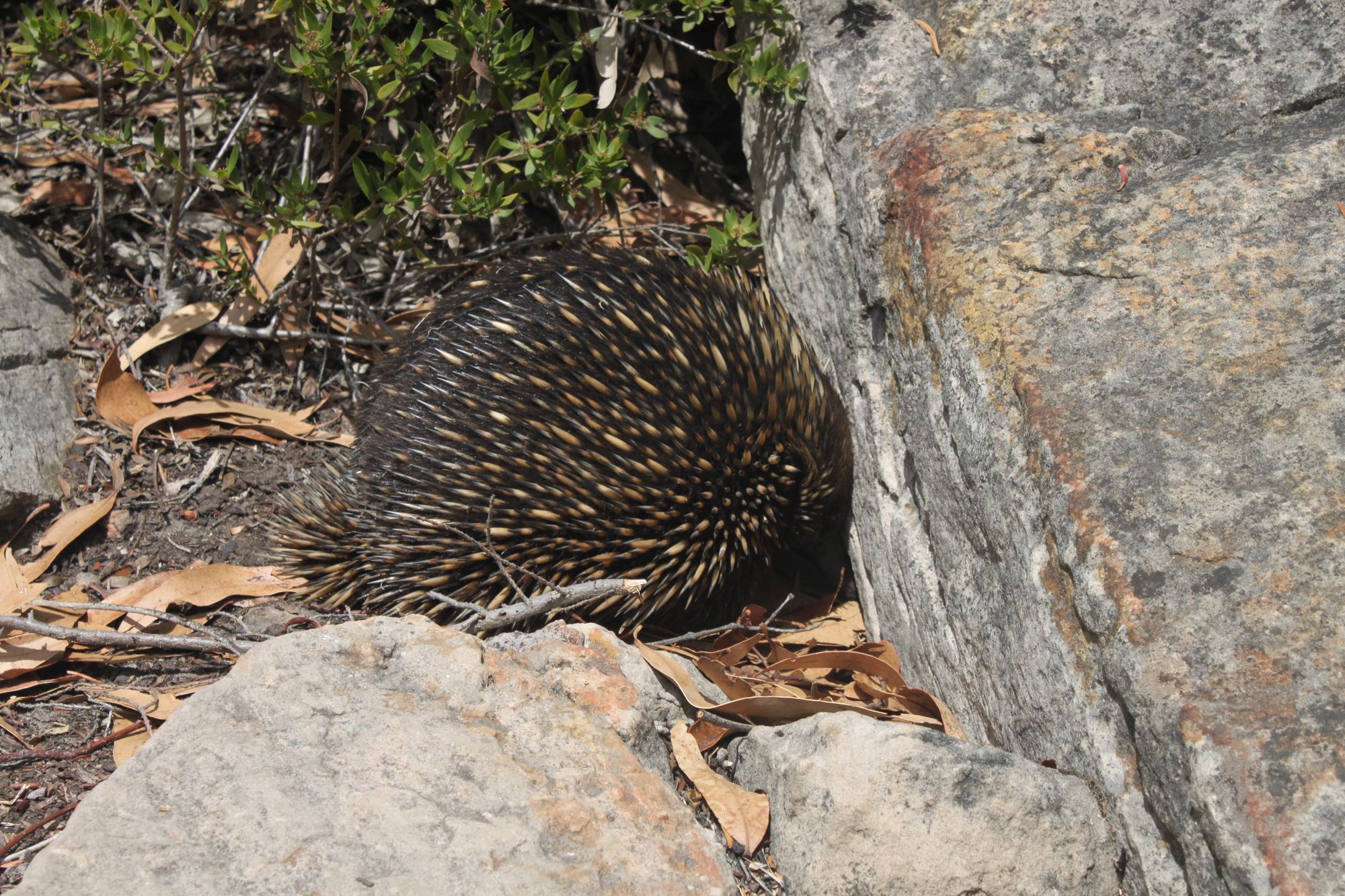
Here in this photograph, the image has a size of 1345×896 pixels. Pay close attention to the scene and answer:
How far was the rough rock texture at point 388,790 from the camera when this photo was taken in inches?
70.6

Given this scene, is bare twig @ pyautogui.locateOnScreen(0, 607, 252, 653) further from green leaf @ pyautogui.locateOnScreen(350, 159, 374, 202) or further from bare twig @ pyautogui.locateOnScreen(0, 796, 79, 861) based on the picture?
green leaf @ pyautogui.locateOnScreen(350, 159, 374, 202)

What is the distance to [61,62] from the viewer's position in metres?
3.44

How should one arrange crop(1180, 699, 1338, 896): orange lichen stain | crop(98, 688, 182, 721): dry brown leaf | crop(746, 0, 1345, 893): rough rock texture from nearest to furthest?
crop(1180, 699, 1338, 896): orange lichen stain, crop(746, 0, 1345, 893): rough rock texture, crop(98, 688, 182, 721): dry brown leaf

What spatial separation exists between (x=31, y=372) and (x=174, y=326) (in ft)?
1.55

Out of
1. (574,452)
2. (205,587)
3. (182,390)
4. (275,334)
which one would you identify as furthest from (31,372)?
(574,452)

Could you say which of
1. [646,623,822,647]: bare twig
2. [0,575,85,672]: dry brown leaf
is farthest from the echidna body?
[0,575,85,672]: dry brown leaf

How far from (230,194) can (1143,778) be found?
11.7 ft

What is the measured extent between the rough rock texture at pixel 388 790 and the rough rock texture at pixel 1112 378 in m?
0.77

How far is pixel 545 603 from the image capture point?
2.67m

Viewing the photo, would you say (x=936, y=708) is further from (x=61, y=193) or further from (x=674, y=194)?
(x=61, y=193)

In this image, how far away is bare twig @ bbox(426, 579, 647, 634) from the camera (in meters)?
2.67

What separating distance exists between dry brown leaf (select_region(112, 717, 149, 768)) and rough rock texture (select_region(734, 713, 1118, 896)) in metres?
1.52

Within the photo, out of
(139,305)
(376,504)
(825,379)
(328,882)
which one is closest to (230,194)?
(139,305)

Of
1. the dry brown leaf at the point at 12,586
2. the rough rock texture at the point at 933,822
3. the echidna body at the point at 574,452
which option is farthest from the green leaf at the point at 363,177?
the rough rock texture at the point at 933,822
